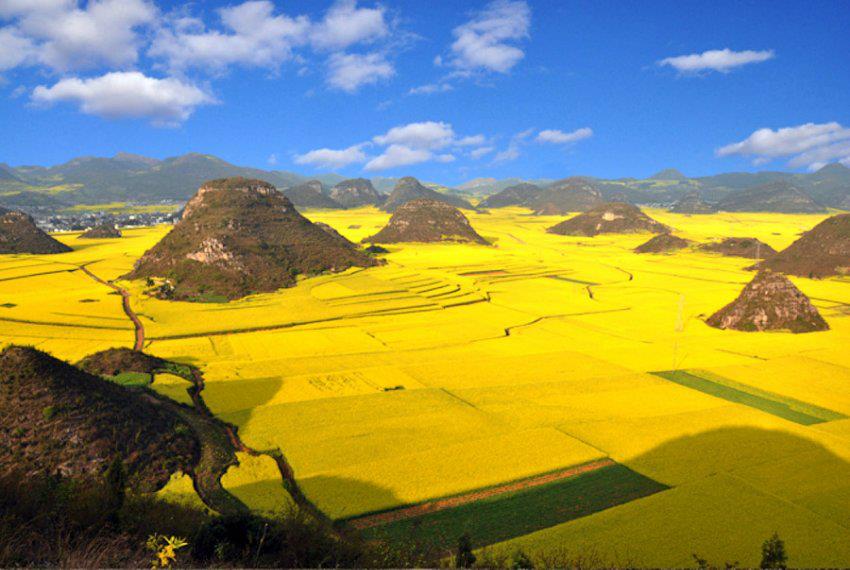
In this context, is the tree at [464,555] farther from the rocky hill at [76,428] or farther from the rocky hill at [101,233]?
the rocky hill at [101,233]

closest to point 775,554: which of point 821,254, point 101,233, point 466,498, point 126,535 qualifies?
point 466,498

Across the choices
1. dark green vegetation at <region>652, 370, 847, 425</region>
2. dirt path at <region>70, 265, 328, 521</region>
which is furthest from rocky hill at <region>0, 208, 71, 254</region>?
dark green vegetation at <region>652, 370, 847, 425</region>

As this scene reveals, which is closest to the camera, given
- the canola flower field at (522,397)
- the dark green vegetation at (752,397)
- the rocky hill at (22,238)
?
the canola flower field at (522,397)

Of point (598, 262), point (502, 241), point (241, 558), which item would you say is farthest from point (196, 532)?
point (502, 241)

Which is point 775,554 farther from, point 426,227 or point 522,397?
point 426,227

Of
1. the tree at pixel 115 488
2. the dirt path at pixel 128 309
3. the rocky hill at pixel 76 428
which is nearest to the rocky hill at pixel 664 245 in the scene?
the dirt path at pixel 128 309

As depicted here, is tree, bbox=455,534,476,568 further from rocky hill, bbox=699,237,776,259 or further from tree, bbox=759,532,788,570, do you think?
rocky hill, bbox=699,237,776,259

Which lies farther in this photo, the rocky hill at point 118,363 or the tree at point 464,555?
the rocky hill at point 118,363
